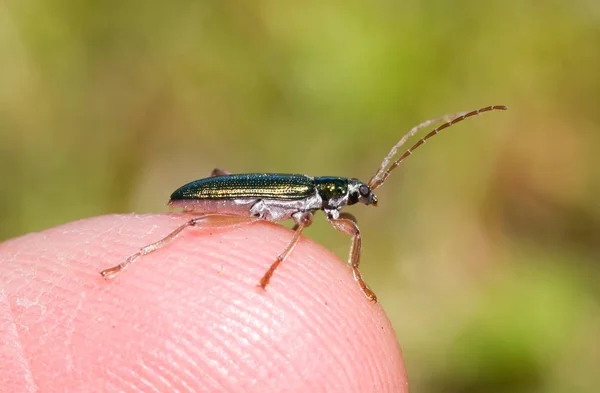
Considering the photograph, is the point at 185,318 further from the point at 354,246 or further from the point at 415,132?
the point at 415,132

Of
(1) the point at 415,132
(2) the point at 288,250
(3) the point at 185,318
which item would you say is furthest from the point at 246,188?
(1) the point at 415,132

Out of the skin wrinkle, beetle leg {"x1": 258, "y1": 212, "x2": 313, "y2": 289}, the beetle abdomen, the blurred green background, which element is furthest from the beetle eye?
the skin wrinkle

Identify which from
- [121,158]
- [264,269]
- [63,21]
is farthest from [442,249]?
[63,21]

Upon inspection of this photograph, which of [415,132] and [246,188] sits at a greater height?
[415,132]

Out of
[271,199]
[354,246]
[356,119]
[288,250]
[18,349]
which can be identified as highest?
[356,119]

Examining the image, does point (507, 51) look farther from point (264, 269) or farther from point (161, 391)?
point (161, 391)

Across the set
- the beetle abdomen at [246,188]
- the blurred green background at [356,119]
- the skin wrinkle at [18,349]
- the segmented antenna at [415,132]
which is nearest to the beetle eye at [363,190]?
the segmented antenna at [415,132]

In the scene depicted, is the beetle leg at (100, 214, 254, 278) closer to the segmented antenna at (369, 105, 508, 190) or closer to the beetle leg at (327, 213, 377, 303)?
the beetle leg at (327, 213, 377, 303)
